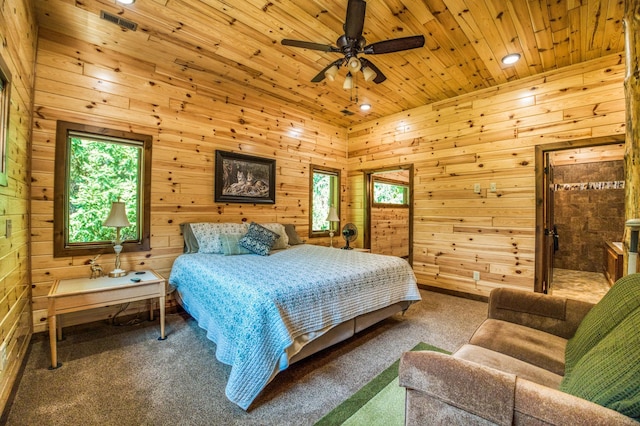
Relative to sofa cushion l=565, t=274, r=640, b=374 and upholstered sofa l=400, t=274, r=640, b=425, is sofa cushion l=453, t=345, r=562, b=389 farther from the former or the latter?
sofa cushion l=565, t=274, r=640, b=374

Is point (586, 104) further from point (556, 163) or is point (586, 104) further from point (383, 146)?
point (556, 163)

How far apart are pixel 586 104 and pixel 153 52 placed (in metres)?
4.90

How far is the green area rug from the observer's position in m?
1.64

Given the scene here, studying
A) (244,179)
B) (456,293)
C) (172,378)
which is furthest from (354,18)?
(456,293)

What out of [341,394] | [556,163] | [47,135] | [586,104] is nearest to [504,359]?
[341,394]

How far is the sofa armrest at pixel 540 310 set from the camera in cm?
177

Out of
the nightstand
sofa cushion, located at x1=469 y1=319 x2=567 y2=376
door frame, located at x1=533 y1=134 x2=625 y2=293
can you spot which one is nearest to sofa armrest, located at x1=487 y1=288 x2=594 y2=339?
sofa cushion, located at x1=469 y1=319 x2=567 y2=376

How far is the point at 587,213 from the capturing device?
586 centimetres

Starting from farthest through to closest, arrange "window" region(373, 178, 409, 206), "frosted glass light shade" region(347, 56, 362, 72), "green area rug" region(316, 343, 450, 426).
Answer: "window" region(373, 178, 409, 206)
"frosted glass light shade" region(347, 56, 362, 72)
"green area rug" region(316, 343, 450, 426)

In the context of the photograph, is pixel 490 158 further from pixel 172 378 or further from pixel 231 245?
pixel 172 378

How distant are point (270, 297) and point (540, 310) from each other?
71.5 inches

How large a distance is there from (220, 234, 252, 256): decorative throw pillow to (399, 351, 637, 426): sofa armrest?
253cm

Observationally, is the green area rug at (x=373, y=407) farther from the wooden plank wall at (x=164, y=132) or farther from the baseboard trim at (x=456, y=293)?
the wooden plank wall at (x=164, y=132)

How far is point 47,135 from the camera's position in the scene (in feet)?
8.83
